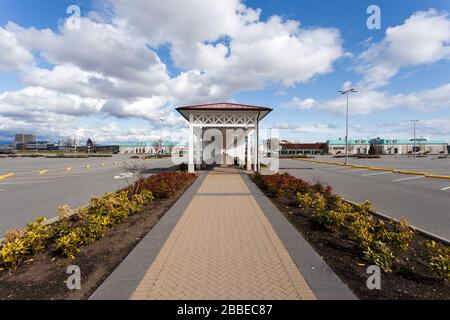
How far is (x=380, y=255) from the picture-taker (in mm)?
3824

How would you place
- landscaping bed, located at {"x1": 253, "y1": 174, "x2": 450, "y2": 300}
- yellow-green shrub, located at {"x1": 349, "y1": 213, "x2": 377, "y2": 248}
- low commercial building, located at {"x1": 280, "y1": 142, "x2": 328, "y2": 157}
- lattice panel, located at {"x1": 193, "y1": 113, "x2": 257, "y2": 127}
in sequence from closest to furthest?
landscaping bed, located at {"x1": 253, "y1": 174, "x2": 450, "y2": 300}
yellow-green shrub, located at {"x1": 349, "y1": 213, "x2": 377, "y2": 248}
lattice panel, located at {"x1": 193, "y1": 113, "x2": 257, "y2": 127}
low commercial building, located at {"x1": 280, "y1": 142, "x2": 328, "y2": 157}

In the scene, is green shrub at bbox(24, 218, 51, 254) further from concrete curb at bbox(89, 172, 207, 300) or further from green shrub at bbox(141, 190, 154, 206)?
green shrub at bbox(141, 190, 154, 206)

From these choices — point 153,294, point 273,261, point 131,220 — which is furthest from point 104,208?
point 273,261

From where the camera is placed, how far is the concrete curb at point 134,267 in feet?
10.1

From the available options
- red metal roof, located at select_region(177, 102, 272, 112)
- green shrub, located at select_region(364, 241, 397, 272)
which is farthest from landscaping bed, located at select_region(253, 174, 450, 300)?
red metal roof, located at select_region(177, 102, 272, 112)

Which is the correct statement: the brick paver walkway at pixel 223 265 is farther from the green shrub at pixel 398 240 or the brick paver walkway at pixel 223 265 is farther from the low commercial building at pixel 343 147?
the low commercial building at pixel 343 147

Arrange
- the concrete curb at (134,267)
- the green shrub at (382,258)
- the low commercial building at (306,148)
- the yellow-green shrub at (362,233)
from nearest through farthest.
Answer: the concrete curb at (134,267), the green shrub at (382,258), the yellow-green shrub at (362,233), the low commercial building at (306,148)

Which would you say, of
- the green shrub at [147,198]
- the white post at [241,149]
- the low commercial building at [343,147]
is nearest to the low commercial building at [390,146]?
the low commercial building at [343,147]

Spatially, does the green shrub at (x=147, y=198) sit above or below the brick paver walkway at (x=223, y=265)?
above

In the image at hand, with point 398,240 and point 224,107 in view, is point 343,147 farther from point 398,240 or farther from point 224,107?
point 398,240

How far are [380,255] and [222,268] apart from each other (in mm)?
2391

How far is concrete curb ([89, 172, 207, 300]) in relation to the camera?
3067mm

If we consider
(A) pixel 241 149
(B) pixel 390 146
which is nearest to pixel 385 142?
(B) pixel 390 146

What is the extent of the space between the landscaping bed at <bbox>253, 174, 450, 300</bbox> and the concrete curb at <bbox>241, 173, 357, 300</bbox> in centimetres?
12
